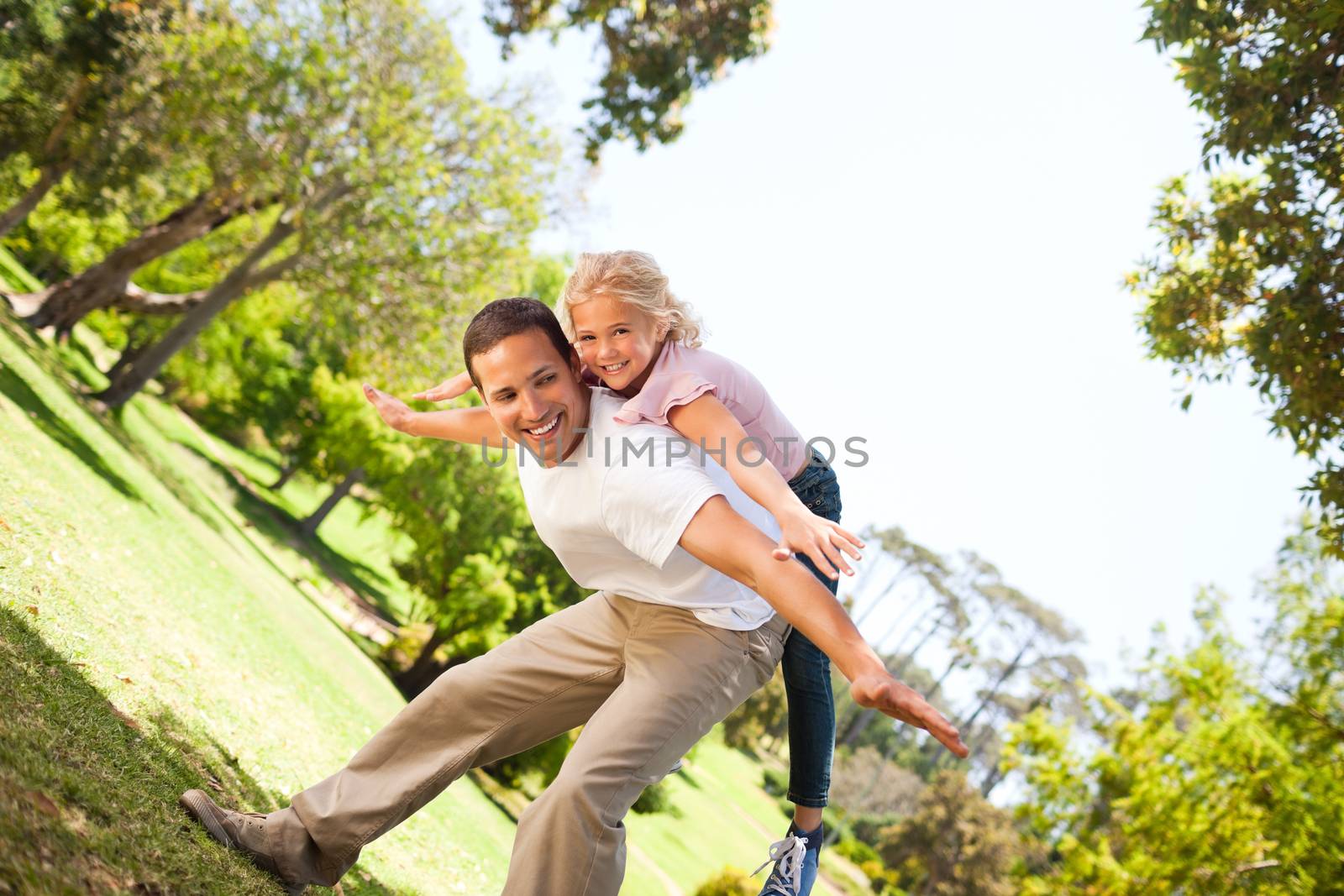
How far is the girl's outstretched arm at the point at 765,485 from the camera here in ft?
9.93

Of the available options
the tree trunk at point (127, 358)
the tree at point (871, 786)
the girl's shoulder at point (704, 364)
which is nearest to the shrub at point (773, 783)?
the tree at point (871, 786)

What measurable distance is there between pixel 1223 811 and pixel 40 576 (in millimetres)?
13169

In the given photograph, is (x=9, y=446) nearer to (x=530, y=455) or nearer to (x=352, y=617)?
(x=530, y=455)

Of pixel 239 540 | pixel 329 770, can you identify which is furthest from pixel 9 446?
pixel 239 540

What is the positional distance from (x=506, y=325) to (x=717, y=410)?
866 millimetres

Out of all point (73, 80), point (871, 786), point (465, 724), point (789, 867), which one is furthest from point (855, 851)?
point (465, 724)

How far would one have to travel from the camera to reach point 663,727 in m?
3.48

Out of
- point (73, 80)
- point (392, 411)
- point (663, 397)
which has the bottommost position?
point (392, 411)

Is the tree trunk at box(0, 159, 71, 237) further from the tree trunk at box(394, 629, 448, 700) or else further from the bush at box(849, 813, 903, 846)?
the bush at box(849, 813, 903, 846)

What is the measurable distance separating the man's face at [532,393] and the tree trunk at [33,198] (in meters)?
26.1

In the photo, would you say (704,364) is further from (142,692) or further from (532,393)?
(142,692)

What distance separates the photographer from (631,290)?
14.0 ft

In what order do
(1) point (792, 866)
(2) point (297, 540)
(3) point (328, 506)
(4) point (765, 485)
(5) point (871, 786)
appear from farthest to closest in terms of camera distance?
(5) point (871, 786)
(3) point (328, 506)
(2) point (297, 540)
(1) point (792, 866)
(4) point (765, 485)

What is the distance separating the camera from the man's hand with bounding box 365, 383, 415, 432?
16.4ft
